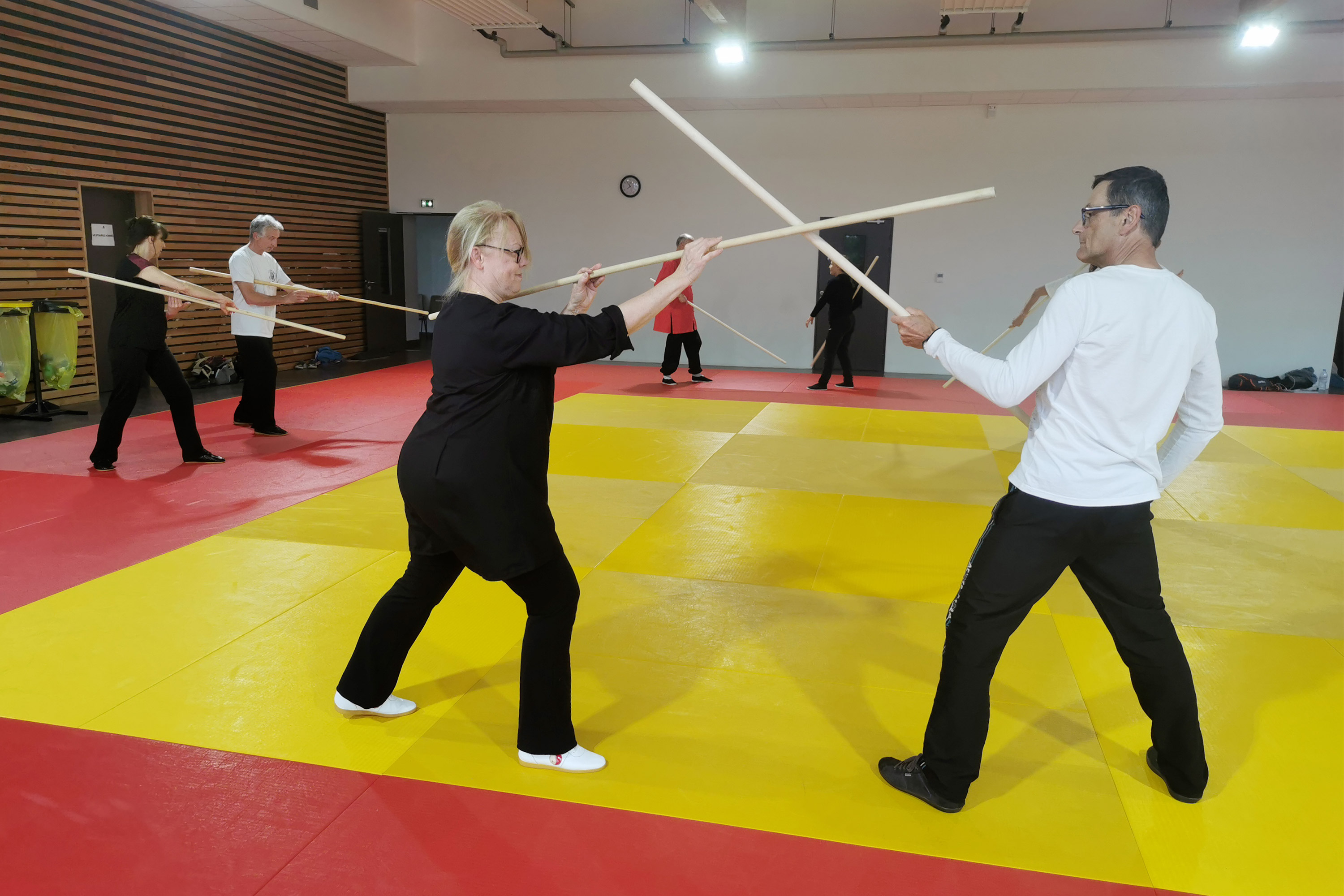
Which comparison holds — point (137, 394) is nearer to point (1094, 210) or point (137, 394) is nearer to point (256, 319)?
point (256, 319)

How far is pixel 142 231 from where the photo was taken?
607 centimetres

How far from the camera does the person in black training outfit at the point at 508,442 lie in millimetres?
2322

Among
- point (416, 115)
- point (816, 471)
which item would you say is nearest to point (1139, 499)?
point (816, 471)

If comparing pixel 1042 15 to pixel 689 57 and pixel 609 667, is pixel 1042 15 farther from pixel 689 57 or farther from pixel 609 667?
pixel 609 667

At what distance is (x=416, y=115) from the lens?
13695 mm

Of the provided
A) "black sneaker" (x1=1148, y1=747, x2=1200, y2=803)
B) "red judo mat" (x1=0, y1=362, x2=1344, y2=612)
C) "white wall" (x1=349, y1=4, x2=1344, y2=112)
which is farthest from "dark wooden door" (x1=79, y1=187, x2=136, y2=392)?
"black sneaker" (x1=1148, y1=747, x2=1200, y2=803)

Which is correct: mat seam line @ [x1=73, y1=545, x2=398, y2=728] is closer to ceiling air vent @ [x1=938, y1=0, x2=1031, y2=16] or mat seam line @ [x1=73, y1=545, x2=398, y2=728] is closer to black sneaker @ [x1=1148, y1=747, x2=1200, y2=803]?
black sneaker @ [x1=1148, y1=747, x2=1200, y2=803]

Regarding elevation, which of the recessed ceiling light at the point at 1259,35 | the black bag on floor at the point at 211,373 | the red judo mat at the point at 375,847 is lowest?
the red judo mat at the point at 375,847

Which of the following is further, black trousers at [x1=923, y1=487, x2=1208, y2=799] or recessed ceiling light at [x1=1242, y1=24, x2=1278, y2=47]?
recessed ceiling light at [x1=1242, y1=24, x2=1278, y2=47]

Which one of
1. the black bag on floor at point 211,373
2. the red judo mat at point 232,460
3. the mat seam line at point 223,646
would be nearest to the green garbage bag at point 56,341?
the red judo mat at point 232,460

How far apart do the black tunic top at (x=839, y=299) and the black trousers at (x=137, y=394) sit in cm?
659

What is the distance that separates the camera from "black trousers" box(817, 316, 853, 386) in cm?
1073

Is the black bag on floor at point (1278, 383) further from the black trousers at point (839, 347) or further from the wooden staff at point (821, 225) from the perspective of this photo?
the wooden staff at point (821, 225)

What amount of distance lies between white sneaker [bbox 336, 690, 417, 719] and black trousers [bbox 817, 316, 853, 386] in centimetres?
838
